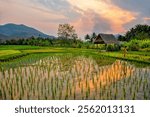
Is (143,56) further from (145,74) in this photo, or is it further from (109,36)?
(109,36)

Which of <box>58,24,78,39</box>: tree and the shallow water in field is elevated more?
<box>58,24,78,39</box>: tree

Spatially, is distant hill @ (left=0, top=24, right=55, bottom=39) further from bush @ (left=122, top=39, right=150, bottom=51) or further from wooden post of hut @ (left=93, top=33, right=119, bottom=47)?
bush @ (left=122, top=39, right=150, bottom=51)

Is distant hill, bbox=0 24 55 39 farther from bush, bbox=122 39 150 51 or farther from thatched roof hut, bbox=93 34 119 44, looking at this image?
bush, bbox=122 39 150 51

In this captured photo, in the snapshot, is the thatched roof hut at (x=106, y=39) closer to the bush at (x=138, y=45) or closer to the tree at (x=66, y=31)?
the tree at (x=66, y=31)

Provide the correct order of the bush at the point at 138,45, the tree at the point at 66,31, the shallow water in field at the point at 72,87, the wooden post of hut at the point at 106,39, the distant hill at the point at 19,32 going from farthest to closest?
the distant hill at the point at 19,32
the wooden post of hut at the point at 106,39
the tree at the point at 66,31
the bush at the point at 138,45
the shallow water in field at the point at 72,87

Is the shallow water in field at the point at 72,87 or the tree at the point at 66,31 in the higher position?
the tree at the point at 66,31

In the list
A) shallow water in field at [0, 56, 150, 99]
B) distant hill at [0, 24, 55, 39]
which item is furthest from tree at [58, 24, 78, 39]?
distant hill at [0, 24, 55, 39]

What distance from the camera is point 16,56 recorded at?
46.1 feet

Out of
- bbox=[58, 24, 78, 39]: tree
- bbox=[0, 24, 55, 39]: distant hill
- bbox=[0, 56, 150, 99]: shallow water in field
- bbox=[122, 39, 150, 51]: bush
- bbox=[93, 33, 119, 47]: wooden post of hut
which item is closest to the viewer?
A: bbox=[0, 56, 150, 99]: shallow water in field

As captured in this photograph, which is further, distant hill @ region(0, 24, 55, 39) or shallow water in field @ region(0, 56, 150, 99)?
distant hill @ region(0, 24, 55, 39)

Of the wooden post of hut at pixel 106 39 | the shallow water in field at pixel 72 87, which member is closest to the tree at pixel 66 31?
the wooden post of hut at pixel 106 39

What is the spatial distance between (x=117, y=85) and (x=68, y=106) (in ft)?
9.39

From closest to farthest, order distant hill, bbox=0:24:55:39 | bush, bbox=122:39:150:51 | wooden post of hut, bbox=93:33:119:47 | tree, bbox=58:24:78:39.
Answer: bush, bbox=122:39:150:51
tree, bbox=58:24:78:39
wooden post of hut, bbox=93:33:119:47
distant hill, bbox=0:24:55:39

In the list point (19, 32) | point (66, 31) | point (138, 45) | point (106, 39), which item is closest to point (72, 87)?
point (138, 45)
